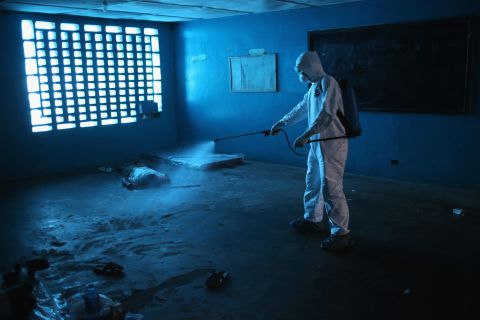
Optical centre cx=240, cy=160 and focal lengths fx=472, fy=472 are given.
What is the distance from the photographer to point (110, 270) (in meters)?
3.26

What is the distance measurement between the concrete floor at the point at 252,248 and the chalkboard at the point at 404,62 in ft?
3.29

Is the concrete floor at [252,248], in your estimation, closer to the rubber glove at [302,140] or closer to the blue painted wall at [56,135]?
the rubber glove at [302,140]

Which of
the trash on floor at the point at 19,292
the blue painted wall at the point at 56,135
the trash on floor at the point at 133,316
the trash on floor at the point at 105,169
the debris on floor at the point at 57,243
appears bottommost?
the trash on floor at the point at 133,316

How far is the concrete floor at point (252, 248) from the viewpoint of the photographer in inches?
112

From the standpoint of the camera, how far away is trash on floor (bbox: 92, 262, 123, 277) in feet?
10.7

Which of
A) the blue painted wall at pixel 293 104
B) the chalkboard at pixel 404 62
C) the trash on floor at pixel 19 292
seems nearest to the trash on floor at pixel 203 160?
the blue painted wall at pixel 293 104

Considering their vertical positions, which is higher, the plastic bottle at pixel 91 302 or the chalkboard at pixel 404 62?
the chalkboard at pixel 404 62

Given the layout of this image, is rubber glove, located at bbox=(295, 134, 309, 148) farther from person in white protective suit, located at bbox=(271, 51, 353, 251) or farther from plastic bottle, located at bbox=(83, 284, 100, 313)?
plastic bottle, located at bbox=(83, 284, 100, 313)

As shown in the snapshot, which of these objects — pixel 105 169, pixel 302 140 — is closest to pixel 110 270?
pixel 302 140

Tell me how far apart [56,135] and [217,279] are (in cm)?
464

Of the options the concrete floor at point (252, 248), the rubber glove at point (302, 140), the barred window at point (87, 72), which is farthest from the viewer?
the barred window at point (87, 72)

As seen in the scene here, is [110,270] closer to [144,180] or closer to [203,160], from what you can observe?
[144,180]

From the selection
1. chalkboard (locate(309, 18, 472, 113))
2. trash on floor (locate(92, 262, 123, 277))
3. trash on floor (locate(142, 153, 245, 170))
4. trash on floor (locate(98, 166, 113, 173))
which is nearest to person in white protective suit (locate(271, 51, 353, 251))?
trash on floor (locate(92, 262, 123, 277))

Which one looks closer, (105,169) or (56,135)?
(56,135)
